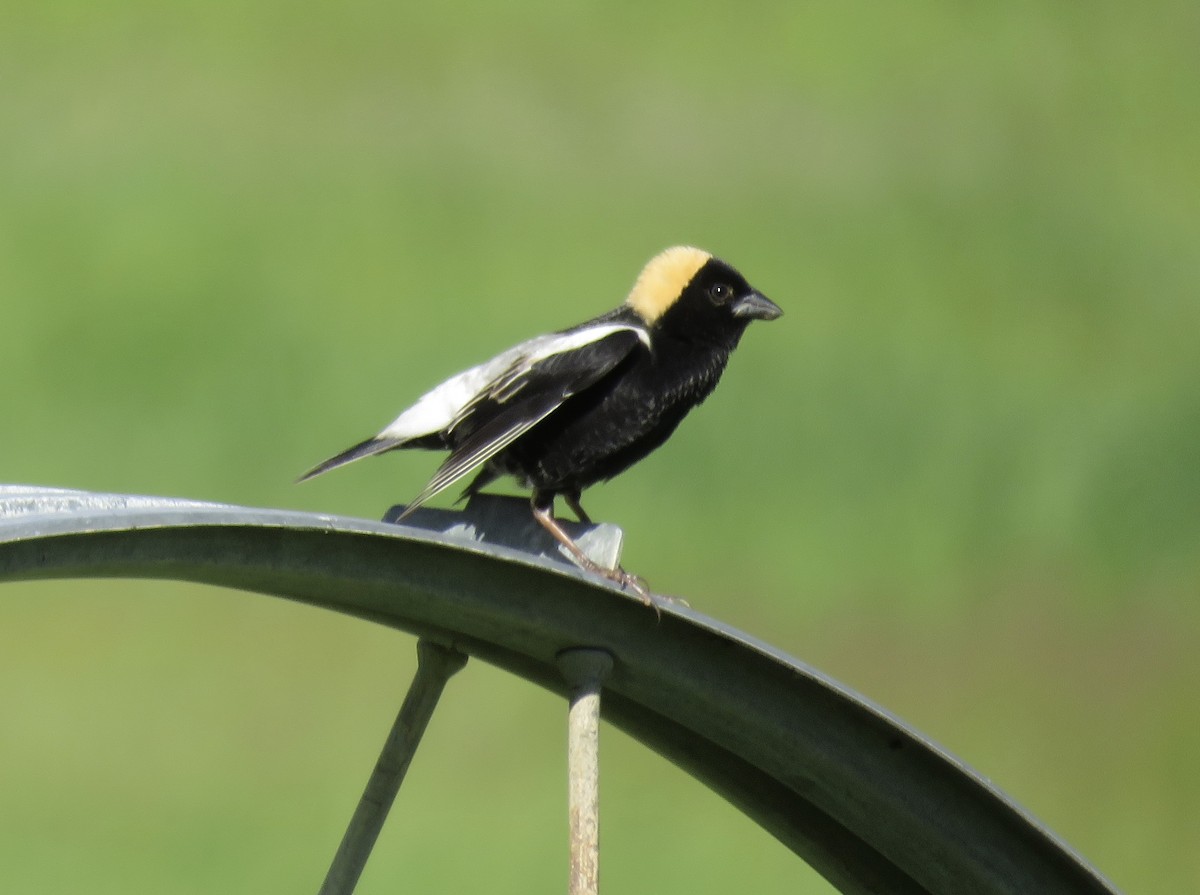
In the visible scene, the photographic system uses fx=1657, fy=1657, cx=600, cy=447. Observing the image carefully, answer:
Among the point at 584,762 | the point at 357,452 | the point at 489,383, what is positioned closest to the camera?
the point at 584,762

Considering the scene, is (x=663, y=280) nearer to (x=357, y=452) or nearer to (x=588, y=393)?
(x=588, y=393)

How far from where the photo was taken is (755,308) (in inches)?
137

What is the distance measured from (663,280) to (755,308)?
0.68 feet

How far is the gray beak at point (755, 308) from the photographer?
345 cm

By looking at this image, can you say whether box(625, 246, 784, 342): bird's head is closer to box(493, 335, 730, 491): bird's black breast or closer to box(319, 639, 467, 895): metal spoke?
box(493, 335, 730, 491): bird's black breast

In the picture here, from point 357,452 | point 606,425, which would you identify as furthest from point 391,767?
point 606,425

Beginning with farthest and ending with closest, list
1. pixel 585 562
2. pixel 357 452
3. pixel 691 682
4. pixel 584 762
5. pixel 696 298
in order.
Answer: pixel 696 298 < pixel 357 452 < pixel 585 562 < pixel 691 682 < pixel 584 762

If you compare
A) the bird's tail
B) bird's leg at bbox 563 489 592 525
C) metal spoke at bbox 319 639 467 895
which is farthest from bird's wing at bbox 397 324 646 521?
metal spoke at bbox 319 639 467 895

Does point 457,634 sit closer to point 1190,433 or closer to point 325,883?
point 325,883

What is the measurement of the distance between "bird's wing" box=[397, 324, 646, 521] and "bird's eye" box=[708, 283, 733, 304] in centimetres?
30

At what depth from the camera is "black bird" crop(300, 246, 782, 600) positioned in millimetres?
3021

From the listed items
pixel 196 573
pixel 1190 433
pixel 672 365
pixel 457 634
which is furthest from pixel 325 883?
pixel 1190 433

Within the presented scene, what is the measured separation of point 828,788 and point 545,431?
4.28 feet

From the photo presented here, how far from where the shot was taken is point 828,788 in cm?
198
